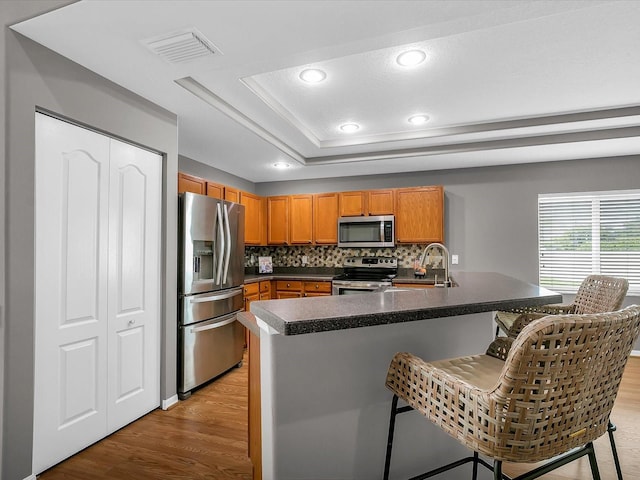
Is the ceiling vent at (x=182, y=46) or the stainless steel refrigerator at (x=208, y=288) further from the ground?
the ceiling vent at (x=182, y=46)

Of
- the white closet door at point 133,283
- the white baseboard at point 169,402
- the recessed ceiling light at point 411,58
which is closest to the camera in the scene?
the recessed ceiling light at point 411,58

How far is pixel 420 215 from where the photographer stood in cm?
472

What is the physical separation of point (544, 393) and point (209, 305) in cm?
289

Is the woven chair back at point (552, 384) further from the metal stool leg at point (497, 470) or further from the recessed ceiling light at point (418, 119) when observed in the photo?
the recessed ceiling light at point (418, 119)

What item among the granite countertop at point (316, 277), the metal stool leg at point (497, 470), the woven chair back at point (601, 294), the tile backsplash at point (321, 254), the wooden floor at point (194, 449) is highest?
the tile backsplash at point (321, 254)

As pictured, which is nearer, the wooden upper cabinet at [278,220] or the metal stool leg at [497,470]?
the metal stool leg at [497,470]

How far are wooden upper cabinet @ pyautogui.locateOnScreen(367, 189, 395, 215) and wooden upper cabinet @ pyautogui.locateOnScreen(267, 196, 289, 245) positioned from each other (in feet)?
4.28

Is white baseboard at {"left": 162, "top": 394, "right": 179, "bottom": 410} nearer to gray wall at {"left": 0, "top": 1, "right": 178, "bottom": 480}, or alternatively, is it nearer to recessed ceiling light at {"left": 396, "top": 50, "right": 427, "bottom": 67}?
gray wall at {"left": 0, "top": 1, "right": 178, "bottom": 480}

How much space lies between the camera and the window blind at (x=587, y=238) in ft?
14.0

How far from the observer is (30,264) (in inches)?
73.4

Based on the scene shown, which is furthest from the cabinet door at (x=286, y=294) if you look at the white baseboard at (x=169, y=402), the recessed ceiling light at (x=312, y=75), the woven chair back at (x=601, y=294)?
the woven chair back at (x=601, y=294)

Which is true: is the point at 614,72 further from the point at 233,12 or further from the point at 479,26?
the point at 233,12

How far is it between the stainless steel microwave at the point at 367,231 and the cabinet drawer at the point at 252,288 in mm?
1287

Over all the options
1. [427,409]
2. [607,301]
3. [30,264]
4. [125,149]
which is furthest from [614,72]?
[30,264]
